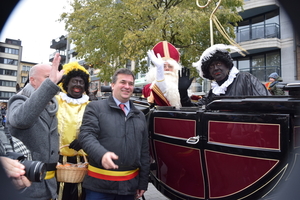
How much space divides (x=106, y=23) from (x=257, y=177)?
6.93 metres

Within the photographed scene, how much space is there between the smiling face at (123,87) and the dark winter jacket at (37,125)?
549 millimetres

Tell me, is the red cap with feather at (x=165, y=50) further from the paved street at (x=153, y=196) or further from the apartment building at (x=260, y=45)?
the apartment building at (x=260, y=45)

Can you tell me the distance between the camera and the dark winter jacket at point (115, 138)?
1.89 m

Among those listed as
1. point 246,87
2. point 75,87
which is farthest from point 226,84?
point 75,87

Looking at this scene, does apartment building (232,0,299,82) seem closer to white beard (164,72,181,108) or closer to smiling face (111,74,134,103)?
white beard (164,72,181,108)

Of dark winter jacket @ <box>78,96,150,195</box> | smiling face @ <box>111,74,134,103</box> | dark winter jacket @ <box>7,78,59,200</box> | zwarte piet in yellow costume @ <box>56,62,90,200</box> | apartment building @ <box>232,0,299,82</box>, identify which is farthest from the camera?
apartment building @ <box>232,0,299,82</box>

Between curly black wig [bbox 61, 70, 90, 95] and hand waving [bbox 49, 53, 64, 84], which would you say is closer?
hand waving [bbox 49, 53, 64, 84]

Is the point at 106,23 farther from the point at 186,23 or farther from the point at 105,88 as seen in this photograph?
the point at 105,88

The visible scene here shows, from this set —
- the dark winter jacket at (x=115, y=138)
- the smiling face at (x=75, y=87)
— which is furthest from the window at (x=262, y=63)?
the dark winter jacket at (x=115, y=138)

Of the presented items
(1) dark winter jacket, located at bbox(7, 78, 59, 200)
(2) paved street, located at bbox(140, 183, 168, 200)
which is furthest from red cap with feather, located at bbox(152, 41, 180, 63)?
(2) paved street, located at bbox(140, 183, 168, 200)

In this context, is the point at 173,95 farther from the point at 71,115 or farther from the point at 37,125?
the point at 37,125

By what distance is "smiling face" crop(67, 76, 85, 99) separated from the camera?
2.53 m

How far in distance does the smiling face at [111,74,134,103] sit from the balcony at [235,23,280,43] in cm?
863

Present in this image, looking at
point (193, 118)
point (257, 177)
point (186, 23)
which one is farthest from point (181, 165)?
point (186, 23)
